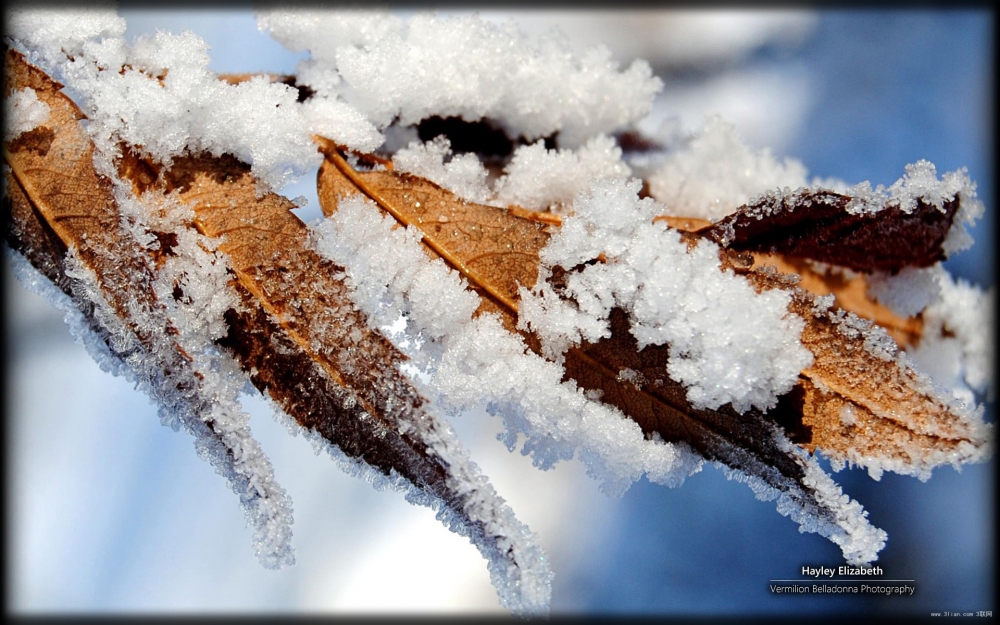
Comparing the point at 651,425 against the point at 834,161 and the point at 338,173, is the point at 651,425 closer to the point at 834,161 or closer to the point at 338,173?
the point at 338,173

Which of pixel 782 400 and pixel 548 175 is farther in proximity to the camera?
pixel 548 175

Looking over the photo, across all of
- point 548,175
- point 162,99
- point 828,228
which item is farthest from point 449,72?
point 828,228

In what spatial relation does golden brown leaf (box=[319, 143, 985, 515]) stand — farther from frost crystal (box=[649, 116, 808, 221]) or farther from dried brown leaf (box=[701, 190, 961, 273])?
frost crystal (box=[649, 116, 808, 221])

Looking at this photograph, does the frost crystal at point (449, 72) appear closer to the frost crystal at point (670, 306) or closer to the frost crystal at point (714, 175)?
the frost crystal at point (714, 175)

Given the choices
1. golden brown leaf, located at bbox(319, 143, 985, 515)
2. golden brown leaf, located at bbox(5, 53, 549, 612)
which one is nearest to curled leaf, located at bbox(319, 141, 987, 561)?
golden brown leaf, located at bbox(319, 143, 985, 515)

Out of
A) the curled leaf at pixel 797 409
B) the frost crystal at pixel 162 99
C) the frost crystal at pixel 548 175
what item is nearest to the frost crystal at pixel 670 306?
the curled leaf at pixel 797 409

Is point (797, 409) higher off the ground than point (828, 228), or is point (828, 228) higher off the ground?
point (828, 228)

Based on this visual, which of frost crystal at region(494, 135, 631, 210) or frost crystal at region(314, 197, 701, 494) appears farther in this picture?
frost crystal at region(494, 135, 631, 210)

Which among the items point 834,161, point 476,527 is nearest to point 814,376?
point 476,527

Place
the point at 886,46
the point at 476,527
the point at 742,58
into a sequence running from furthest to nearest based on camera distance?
the point at 742,58 < the point at 886,46 < the point at 476,527

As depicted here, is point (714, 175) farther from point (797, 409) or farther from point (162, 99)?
point (162, 99)

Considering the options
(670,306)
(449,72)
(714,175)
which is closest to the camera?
(670,306)
